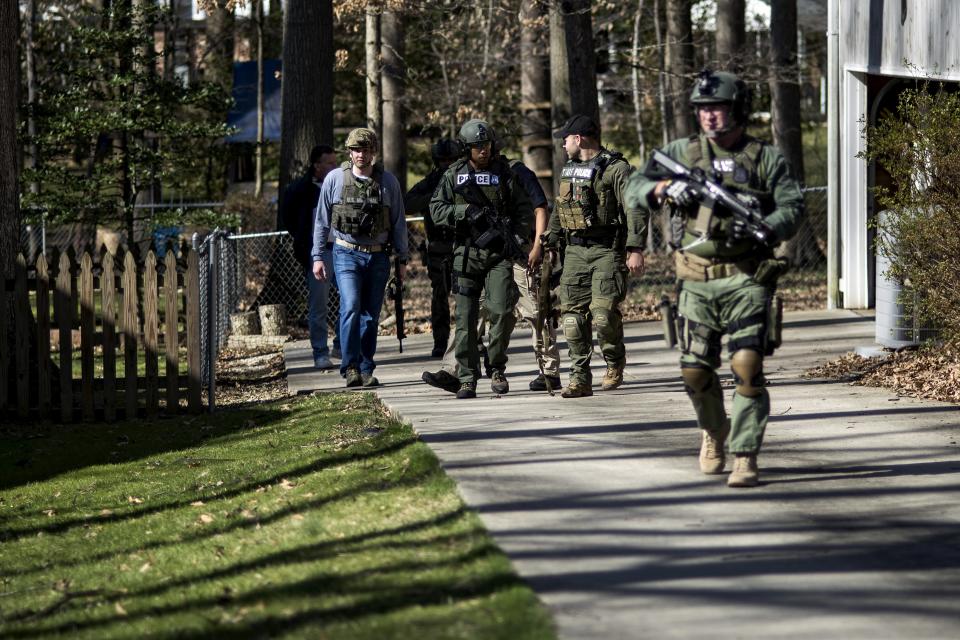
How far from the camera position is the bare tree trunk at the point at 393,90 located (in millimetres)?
23141

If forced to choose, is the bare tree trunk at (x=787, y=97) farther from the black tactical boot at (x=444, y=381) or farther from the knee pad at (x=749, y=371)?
the knee pad at (x=749, y=371)

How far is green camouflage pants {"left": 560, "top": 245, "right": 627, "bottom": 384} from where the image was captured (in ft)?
31.7

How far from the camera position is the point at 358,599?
5.16 metres

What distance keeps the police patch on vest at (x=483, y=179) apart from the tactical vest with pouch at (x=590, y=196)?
467mm

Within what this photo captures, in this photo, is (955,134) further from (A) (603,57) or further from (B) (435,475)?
(A) (603,57)

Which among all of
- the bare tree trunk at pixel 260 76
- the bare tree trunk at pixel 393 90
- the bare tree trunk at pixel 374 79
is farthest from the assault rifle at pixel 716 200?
the bare tree trunk at pixel 260 76

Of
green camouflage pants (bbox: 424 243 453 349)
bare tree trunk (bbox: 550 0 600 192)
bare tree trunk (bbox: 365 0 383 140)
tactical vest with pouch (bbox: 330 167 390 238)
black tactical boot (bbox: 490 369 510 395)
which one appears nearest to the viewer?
black tactical boot (bbox: 490 369 510 395)

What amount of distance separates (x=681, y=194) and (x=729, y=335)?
726 millimetres

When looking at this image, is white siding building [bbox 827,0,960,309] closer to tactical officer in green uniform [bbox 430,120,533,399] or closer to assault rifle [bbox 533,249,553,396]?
assault rifle [bbox 533,249,553,396]

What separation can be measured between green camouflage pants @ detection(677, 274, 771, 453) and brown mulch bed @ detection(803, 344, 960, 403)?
3.30 meters

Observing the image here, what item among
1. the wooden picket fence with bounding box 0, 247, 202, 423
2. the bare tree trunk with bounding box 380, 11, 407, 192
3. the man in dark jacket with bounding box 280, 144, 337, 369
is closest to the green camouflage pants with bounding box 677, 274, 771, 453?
the wooden picket fence with bounding box 0, 247, 202, 423

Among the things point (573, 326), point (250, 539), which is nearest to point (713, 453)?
point (250, 539)

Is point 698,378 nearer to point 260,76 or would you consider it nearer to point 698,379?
point 698,379

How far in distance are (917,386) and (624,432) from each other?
2812 mm
